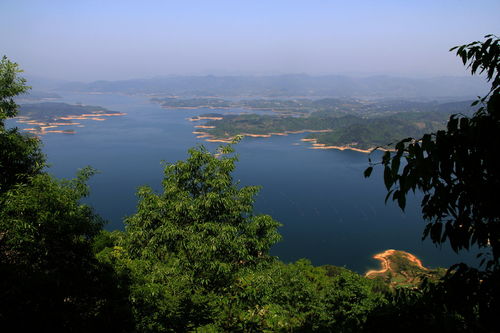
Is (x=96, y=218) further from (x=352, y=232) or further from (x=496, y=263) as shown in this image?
(x=352, y=232)

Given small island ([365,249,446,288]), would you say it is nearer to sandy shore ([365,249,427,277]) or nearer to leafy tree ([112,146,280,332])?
sandy shore ([365,249,427,277])

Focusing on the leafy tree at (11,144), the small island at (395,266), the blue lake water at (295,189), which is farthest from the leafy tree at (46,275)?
the small island at (395,266)

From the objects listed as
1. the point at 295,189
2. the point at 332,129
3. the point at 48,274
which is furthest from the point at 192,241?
the point at 332,129

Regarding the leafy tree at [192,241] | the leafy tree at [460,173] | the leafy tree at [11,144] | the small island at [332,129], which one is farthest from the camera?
the small island at [332,129]

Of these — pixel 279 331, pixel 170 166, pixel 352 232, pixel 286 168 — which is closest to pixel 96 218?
pixel 170 166

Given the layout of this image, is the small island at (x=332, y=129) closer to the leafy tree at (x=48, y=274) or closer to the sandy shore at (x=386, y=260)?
the sandy shore at (x=386, y=260)

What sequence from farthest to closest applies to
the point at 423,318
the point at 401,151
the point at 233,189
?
the point at 233,189, the point at 423,318, the point at 401,151
